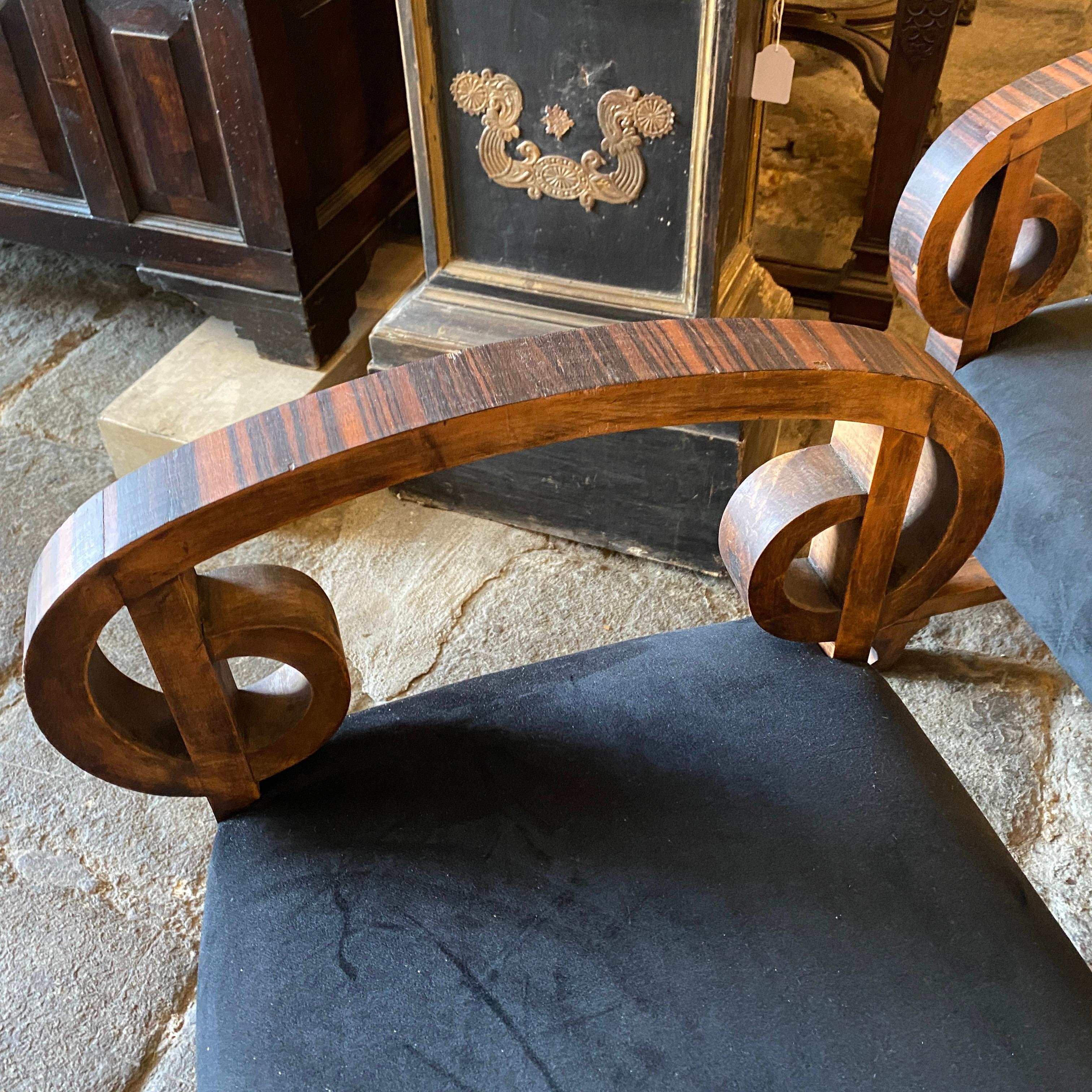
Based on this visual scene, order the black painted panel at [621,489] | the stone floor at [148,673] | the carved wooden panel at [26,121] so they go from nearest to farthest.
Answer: the stone floor at [148,673] < the black painted panel at [621,489] < the carved wooden panel at [26,121]

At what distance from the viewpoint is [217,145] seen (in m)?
1.50

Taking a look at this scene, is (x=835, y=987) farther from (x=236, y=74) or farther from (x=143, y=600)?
(x=236, y=74)

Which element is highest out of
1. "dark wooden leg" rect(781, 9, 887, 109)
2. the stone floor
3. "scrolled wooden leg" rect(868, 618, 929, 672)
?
"dark wooden leg" rect(781, 9, 887, 109)

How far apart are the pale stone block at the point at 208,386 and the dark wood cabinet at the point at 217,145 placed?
A: 0.12 ft

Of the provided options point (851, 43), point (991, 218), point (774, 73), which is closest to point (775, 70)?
point (774, 73)

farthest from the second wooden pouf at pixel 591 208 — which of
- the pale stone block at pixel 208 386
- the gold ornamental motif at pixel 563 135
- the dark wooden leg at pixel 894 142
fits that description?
the dark wooden leg at pixel 894 142

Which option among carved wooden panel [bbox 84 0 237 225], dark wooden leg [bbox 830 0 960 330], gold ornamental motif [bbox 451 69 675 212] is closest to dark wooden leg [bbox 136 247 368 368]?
carved wooden panel [bbox 84 0 237 225]

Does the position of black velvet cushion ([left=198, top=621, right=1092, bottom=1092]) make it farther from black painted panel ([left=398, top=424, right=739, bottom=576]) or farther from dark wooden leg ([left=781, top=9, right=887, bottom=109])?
dark wooden leg ([left=781, top=9, right=887, bottom=109])

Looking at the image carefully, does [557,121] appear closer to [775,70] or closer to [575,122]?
[575,122]

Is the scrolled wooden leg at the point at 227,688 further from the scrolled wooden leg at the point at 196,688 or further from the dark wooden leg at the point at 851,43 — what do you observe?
the dark wooden leg at the point at 851,43

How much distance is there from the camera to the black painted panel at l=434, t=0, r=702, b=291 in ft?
3.84

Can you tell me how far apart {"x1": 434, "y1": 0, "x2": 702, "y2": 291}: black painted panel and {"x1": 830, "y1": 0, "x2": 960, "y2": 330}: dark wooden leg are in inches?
14.6

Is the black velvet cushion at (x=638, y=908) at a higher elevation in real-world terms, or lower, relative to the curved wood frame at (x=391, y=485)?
lower

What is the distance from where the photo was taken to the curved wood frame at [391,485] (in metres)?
0.51
